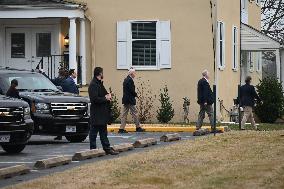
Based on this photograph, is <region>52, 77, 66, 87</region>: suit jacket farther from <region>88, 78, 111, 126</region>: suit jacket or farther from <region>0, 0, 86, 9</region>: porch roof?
<region>88, 78, 111, 126</region>: suit jacket

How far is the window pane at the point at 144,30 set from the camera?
32.3m

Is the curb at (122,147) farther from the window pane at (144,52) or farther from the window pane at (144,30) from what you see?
the window pane at (144,30)

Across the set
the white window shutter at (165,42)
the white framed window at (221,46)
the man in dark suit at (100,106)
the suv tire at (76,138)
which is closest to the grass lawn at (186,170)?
the man in dark suit at (100,106)

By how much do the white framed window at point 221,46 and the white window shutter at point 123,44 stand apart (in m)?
3.36

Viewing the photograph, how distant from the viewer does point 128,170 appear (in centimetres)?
1430

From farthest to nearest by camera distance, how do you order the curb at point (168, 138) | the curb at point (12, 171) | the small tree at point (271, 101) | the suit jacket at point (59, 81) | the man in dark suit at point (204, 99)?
the small tree at point (271, 101) → the man in dark suit at point (204, 99) → the suit jacket at point (59, 81) → the curb at point (168, 138) → the curb at point (12, 171)

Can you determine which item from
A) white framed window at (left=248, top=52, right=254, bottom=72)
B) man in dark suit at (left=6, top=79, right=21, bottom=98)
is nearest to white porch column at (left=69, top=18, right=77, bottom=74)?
man in dark suit at (left=6, top=79, right=21, bottom=98)

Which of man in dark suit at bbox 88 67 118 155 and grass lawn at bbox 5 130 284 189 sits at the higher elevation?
man in dark suit at bbox 88 67 118 155

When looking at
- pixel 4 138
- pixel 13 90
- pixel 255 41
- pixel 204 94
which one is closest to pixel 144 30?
pixel 204 94

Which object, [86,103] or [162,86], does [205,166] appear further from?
[162,86]

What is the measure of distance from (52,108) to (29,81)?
1542 mm

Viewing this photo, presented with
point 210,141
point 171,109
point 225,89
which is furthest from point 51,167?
point 225,89

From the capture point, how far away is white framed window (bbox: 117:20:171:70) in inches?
1260

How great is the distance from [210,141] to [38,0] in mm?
13365
